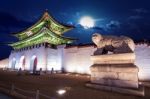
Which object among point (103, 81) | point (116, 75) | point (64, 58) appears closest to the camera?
point (116, 75)

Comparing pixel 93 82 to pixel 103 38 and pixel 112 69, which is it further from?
pixel 103 38

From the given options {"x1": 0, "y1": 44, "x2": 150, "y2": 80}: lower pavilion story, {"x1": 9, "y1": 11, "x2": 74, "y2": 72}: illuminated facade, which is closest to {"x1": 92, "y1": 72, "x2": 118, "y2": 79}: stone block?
{"x1": 0, "y1": 44, "x2": 150, "y2": 80}: lower pavilion story

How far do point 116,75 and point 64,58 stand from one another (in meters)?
18.8

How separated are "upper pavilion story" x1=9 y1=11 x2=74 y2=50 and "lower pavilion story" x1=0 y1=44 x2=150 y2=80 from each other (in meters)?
1.72

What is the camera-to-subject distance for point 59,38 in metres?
31.8

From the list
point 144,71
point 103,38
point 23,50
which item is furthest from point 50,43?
point 103,38

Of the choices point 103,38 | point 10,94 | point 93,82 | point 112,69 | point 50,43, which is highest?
point 50,43

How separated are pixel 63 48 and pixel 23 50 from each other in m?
12.1

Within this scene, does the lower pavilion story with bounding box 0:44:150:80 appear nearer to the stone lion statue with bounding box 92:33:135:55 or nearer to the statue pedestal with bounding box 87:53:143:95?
the stone lion statue with bounding box 92:33:135:55

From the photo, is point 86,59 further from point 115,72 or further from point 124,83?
point 124,83

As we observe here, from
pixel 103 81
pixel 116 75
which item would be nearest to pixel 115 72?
pixel 116 75

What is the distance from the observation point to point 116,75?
26.2ft

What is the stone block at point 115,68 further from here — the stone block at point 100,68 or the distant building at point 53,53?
the distant building at point 53,53

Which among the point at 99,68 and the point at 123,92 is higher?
the point at 99,68
